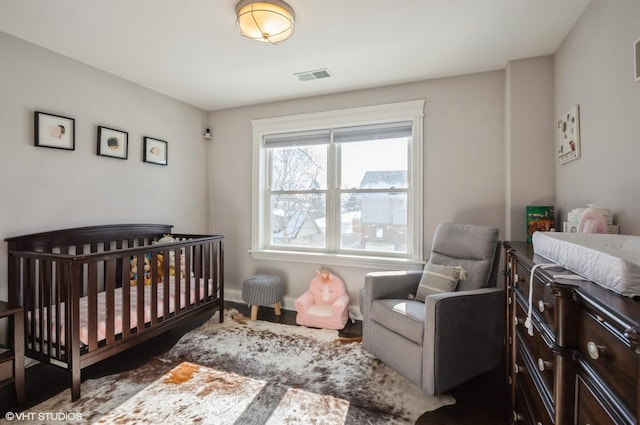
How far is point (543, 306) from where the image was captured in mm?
983

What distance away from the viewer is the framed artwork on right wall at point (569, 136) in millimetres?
1920

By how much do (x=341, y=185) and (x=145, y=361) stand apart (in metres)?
2.33

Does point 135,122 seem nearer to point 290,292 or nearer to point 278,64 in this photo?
point 278,64

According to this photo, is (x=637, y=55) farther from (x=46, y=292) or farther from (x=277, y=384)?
(x=46, y=292)

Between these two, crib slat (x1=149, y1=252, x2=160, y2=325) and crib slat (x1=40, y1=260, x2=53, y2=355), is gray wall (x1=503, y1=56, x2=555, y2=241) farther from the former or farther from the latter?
crib slat (x1=40, y1=260, x2=53, y2=355)

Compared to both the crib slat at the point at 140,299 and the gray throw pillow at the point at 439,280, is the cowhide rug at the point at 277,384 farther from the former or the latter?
the gray throw pillow at the point at 439,280

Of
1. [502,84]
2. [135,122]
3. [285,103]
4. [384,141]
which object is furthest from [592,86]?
[135,122]

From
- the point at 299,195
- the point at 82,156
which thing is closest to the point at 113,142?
the point at 82,156

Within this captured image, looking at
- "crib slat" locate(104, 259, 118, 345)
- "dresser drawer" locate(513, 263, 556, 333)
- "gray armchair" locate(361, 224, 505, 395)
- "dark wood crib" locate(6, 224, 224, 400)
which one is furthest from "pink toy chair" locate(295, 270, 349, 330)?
"dresser drawer" locate(513, 263, 556, 333)

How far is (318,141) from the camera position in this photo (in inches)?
131

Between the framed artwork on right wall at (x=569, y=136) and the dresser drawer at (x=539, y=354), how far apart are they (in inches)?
49.6

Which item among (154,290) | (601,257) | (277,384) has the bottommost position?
(277,384)

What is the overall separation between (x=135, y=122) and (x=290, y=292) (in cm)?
238

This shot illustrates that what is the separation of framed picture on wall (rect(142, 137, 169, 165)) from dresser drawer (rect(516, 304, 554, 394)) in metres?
3.33
